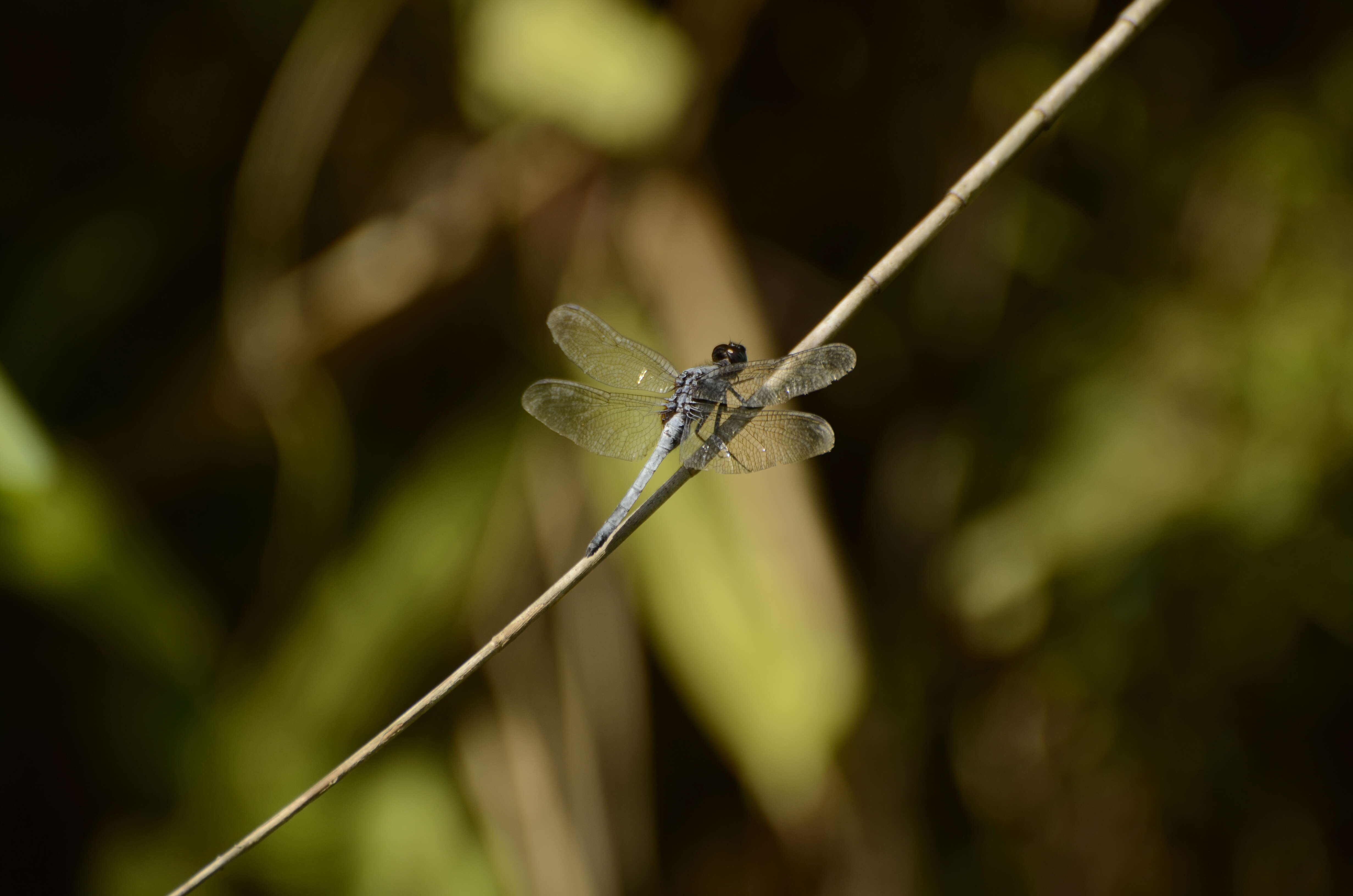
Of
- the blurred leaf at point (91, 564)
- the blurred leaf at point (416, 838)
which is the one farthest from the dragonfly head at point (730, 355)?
the blurred leaf at point (416, 838)

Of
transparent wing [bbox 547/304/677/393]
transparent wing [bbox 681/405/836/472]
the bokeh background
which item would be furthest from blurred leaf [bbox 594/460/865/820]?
transparent wing [bbox 681/405/836/472]

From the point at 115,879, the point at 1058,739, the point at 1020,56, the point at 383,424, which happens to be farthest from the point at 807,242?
the point at 115,879

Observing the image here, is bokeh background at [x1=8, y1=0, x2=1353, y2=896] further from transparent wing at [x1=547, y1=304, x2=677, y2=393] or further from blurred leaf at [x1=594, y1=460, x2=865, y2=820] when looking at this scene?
transparent wing at [x1=547, y1=304, x2=677, y2=393]

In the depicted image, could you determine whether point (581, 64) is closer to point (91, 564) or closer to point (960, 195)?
point (960, 195)

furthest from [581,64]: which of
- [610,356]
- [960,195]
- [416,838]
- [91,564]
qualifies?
[416,838]

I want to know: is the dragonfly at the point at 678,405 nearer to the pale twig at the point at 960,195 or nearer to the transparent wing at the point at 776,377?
the transparent wing at the point at 776,377

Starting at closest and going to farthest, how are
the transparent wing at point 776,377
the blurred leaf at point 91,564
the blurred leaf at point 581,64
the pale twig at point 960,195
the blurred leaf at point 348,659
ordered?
the pale twig at point 960,195
the transparent wing at point 776,377
the blurred leaf at point 91,564
the blurred leaf at point 581,64
the blurred leaf at point 348,659
